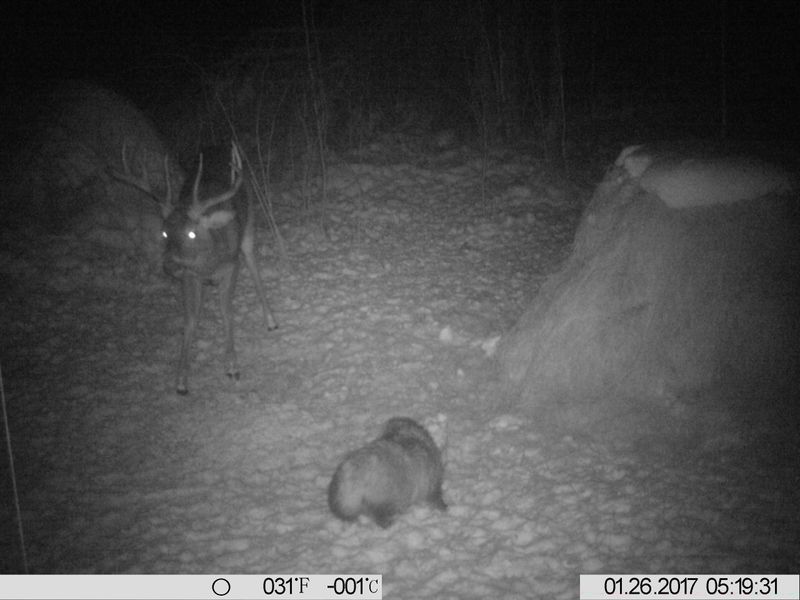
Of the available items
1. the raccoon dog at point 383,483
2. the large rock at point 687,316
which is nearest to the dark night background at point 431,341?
the large rock at point 687,316

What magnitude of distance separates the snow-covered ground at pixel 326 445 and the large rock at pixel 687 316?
1.07ft

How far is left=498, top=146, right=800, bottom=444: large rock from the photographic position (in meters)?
4.56

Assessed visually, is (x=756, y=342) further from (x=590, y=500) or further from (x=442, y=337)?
(x=442, y=337)

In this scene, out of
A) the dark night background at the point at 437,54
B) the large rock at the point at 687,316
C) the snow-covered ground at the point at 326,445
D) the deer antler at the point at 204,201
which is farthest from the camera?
the dark night background at the point at 437,54

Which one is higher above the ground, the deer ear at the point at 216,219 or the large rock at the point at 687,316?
the deer ear at the point at 216,219

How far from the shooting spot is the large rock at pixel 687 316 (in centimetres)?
456

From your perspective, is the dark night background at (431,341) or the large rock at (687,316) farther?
the large rock at (687,316)

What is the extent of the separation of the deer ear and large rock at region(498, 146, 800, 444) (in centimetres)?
283

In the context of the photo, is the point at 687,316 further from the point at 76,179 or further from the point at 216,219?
the point at 76,179

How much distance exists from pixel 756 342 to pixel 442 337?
2630 mm

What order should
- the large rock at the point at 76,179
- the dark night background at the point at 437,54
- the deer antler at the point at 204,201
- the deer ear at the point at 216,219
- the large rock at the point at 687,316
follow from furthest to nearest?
the dark night background at the point at 437,54
the large rock at the point at 76,179
the deer ear at the point at 216,219
the deer antler at the point at 204,201
the large rock at the point at 687,316

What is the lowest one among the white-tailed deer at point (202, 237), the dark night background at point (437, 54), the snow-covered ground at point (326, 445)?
the snow-covered ground at point (326, 445)

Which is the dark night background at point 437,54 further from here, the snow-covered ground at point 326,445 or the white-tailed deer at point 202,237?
the white-tailed deer at point 202,237

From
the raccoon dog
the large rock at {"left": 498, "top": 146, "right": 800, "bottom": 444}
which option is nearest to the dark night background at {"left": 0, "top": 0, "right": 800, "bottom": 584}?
the large rock at {"left": 498, "top": 146, "right": 800, "bottom": 444}
